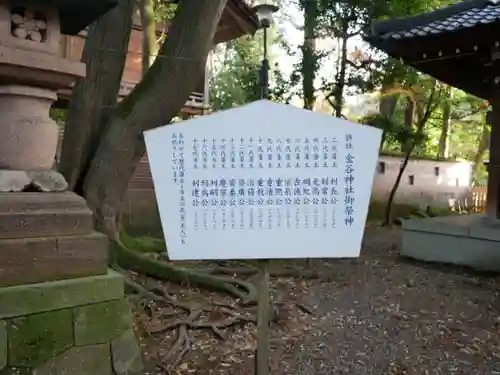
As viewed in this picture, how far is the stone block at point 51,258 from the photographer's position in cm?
A: 272

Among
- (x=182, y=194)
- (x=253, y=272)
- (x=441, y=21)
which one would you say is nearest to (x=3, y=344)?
(x=182, y=194)

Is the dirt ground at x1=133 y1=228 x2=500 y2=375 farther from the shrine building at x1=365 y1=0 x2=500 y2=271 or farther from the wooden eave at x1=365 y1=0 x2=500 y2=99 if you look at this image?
the wooden eave at x1=365 y1=0 x2=500 y2=99

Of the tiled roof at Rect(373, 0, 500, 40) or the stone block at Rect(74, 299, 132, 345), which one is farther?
the tiled roof at Rect(373, 0, 500, 40)

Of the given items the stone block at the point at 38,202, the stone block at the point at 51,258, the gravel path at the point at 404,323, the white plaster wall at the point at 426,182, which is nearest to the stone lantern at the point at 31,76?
the stone block at the point at 38,202

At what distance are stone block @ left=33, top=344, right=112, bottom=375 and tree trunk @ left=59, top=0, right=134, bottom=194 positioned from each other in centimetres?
236

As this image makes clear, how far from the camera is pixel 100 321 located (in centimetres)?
296

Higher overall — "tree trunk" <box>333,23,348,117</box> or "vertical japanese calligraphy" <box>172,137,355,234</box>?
"tree trunk" <box>333,23,348,117</box>

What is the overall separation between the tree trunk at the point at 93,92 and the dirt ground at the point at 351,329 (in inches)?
63.5

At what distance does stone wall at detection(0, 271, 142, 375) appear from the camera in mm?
2684

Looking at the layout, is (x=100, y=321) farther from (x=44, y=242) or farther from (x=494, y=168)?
(x=494, y=168)

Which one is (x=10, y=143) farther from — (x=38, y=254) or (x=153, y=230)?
(x=153, y=230)

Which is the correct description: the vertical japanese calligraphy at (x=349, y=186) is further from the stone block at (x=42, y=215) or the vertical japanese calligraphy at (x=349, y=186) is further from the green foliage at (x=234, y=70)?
the green foliage at (x=234, y=70)

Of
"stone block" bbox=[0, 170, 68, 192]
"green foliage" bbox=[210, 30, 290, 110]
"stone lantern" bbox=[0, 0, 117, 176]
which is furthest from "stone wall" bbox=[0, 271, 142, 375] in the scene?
"green foliage" bbox=[210, 30, 290, 110]

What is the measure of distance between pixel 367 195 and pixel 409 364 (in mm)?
1877
